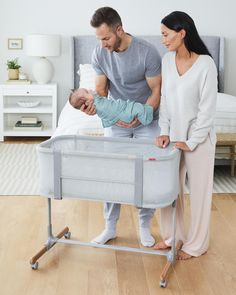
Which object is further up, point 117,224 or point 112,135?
point 112,135

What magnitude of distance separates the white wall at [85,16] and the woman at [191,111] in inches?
135

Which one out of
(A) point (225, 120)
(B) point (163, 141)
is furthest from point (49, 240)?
(A) point (225, 120)

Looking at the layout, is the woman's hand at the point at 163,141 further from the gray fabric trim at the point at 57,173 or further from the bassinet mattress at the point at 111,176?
the gray fabric trim at the point at 57,173

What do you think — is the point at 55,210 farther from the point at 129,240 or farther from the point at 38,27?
the point at 38,27

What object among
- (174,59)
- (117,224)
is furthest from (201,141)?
(117,224)

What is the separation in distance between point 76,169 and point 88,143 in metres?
0.46

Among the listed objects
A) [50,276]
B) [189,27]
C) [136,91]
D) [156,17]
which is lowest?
[50,276]

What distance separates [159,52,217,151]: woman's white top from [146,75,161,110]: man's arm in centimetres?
5

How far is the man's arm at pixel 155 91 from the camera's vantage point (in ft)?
9.53

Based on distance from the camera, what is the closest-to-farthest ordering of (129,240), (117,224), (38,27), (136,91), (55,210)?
(136,91)
(129,240)
(117,224)
(55,210)
(38,27)

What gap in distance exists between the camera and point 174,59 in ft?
9.18

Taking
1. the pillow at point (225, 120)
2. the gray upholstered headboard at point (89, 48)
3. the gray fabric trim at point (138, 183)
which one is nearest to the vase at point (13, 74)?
the gray upholstered headboard at point (89, 48)

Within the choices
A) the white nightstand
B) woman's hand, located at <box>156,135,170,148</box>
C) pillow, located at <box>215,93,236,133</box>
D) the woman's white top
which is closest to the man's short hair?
the woman's white top

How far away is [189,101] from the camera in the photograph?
9.01 ft
